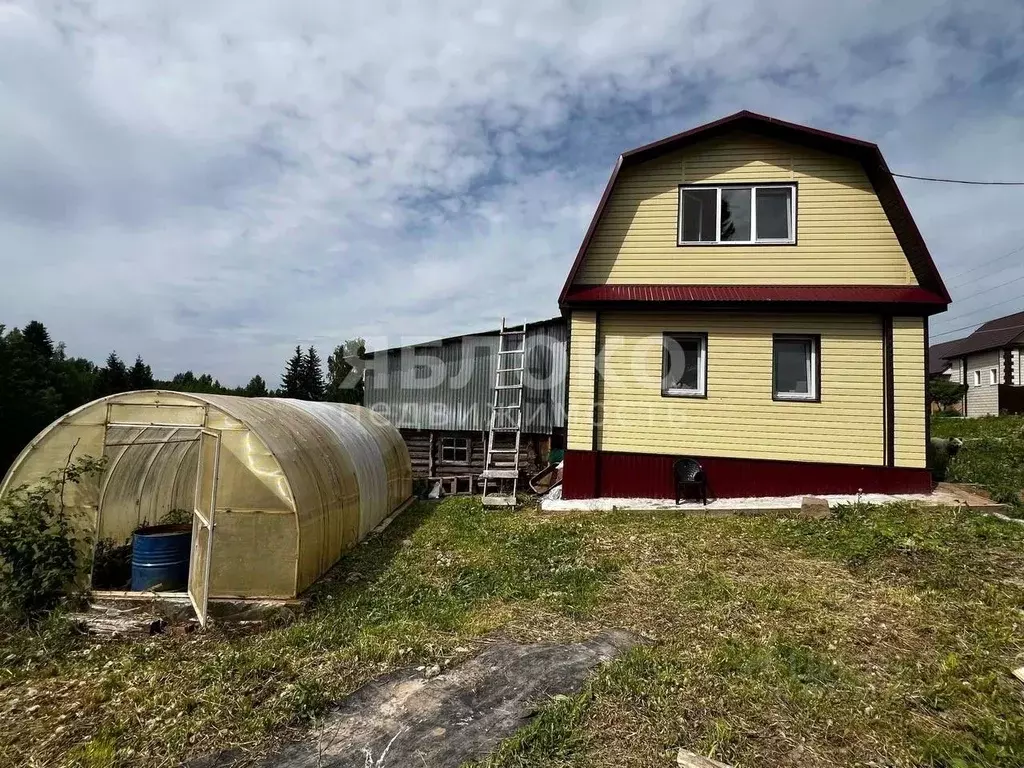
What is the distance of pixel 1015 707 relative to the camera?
363cm

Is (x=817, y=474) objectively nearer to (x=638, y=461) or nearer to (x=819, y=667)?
(x=638, y=461)

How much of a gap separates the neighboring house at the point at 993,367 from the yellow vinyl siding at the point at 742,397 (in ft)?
73.8

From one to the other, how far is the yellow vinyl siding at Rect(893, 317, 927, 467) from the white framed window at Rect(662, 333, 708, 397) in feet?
11.1

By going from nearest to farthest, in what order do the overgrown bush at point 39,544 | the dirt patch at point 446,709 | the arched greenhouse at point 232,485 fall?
the dirt patch at point 446,709
the overgrown bush at point 39,544
the arched greenhouse at point 232,485

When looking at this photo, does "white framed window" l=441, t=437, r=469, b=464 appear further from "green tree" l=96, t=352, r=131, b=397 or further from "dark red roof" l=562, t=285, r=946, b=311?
"green tree" l=96, t=352, r=131, b=397

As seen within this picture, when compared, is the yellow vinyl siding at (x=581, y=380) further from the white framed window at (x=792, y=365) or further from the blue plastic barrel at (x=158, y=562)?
the blue plastic barrel at (x=158, y=562)

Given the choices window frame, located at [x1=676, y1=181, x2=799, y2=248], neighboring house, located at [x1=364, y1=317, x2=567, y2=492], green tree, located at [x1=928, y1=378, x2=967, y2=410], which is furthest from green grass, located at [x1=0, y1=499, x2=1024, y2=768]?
green tree, located at [x1=928, y1=378, x2=967, y2=410]

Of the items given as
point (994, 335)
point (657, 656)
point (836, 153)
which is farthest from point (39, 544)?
point (994, 335)

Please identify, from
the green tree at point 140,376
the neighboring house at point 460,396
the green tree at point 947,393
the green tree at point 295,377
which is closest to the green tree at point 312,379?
the green tree at point 295,377

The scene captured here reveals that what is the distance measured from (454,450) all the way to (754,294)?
33.9ft

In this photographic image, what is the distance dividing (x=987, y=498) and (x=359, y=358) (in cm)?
1655

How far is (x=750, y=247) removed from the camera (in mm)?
10648

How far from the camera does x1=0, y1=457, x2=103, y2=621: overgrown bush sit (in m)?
5.53

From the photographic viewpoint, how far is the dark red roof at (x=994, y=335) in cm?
3191
